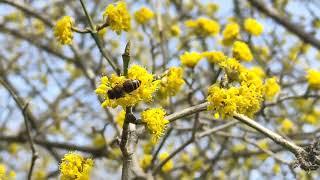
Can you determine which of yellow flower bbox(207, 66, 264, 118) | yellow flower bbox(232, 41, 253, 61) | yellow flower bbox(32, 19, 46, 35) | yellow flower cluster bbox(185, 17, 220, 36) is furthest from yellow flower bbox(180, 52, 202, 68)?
yellow flower bbox(32, 19, 46, 35)

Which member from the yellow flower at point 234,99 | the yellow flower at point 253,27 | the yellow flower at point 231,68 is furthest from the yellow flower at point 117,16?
the yellow flower at point 253,27

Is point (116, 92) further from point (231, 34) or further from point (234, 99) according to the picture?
point (231, 34)

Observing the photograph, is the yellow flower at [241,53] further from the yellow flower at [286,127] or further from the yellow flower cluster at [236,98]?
the yellow flower at [286,127]

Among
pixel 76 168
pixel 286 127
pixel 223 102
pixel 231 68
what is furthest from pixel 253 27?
pixel 76 168

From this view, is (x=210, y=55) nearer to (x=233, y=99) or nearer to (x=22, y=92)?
(x=233, y=99)

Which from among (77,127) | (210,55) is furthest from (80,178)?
(77,127)
